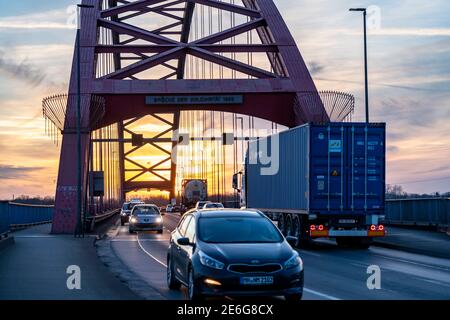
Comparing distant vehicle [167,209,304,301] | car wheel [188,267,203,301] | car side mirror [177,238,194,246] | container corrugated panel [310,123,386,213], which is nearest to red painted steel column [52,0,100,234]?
container corrugated panel [310,123,386,213]

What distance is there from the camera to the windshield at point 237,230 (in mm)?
15414

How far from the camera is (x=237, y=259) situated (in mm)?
14203

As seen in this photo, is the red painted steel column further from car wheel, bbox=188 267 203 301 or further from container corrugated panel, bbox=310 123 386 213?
car wheel, bbox=188 267 203 301

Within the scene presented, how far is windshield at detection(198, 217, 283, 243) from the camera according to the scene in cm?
1541

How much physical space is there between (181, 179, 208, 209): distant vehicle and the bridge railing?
2141 cm

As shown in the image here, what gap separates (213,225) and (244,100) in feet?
121

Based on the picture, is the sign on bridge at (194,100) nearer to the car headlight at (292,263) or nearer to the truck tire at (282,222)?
the truck tire at (282,222)

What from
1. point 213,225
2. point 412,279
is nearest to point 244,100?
point 412,279

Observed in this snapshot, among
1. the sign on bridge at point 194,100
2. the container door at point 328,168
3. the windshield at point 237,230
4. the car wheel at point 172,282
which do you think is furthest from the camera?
the sign on bridge at point 194,100

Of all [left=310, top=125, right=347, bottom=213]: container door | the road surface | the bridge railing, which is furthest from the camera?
the bridge railing

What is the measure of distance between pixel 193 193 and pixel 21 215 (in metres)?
41.4

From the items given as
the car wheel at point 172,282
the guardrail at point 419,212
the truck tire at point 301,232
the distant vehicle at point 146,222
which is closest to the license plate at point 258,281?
the car wheel at point 172,282

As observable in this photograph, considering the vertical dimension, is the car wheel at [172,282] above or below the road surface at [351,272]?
above

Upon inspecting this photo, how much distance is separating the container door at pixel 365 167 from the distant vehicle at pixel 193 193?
6229 cm
